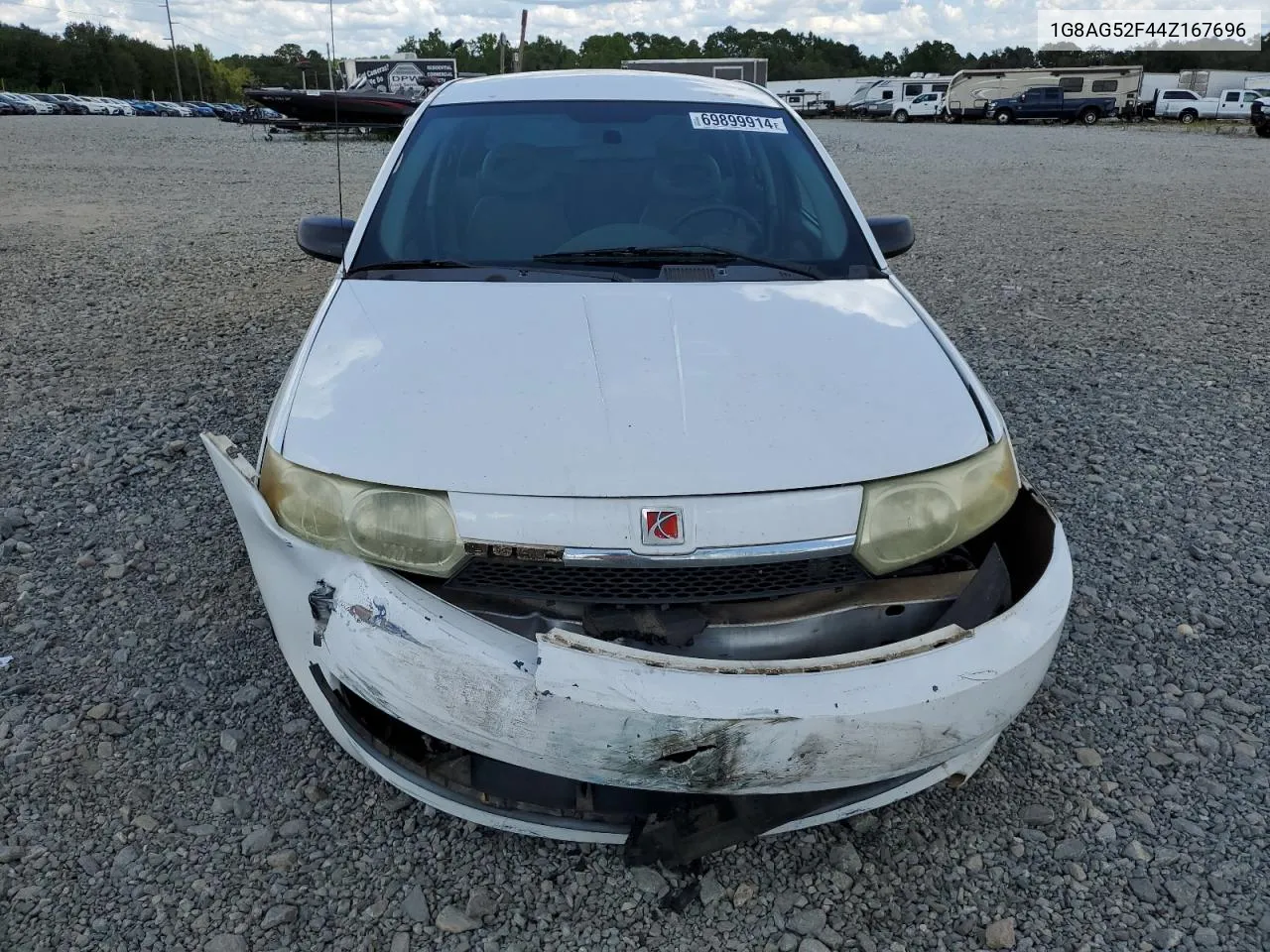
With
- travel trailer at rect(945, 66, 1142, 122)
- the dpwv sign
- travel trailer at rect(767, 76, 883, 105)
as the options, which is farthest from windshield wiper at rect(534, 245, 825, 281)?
travel trailer at rect(767, 76, 883, 105)

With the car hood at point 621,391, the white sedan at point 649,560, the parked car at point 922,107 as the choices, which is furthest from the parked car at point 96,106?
the white sedan at point 649,560

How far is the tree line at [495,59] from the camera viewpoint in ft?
230

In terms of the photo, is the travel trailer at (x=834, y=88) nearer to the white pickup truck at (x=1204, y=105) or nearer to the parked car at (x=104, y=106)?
the white pickup truck at (x=1204, y=105)

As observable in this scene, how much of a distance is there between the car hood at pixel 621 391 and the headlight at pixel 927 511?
1.6 inches

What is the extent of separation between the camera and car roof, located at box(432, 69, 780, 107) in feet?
10.7

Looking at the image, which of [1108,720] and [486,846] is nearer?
[486,846]

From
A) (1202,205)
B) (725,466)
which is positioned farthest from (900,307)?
(1202,205)

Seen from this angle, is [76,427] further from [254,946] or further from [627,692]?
[627,692]

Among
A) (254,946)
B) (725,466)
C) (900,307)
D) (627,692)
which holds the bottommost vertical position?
(254,946)

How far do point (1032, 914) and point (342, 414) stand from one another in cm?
175

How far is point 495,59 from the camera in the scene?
64.3 metres

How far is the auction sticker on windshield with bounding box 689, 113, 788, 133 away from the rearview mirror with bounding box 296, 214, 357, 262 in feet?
4.03

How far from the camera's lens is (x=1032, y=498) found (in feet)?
6.88

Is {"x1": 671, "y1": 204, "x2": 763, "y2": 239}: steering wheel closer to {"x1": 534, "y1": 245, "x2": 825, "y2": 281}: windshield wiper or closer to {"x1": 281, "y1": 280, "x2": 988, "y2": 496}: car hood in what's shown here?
{"x1": 534, "y1": 245, "x2": 825, "y2": 281}: windshield wiper
